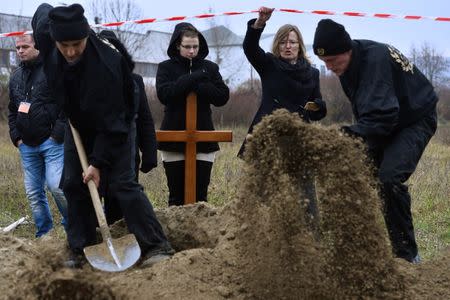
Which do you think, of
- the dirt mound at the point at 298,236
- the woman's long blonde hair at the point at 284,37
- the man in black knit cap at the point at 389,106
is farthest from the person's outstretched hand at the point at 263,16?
the dirt mound at the point at 298,236

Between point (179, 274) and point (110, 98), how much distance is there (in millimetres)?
1258

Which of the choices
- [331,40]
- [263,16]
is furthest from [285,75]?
[331,40]

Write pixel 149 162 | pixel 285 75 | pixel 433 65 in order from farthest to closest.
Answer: pixel 433 65 < pixel 285 75 < pixel 149 162

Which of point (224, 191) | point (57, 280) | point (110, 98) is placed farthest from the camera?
point (224, 191)

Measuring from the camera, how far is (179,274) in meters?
4.14

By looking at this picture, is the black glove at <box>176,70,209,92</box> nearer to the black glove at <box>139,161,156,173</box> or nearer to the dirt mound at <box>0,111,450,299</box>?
the black glove at <box>139,161,156,173</box>

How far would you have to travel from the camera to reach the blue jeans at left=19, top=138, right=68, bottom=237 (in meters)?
6.06

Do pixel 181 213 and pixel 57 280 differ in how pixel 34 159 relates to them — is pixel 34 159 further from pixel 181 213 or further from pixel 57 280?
pixel 57 280

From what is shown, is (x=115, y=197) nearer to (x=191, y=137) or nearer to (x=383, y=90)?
(x=191, y=137)

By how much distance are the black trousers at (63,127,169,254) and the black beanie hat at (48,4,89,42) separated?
82 centimetres

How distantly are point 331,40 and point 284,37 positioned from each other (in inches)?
51.7

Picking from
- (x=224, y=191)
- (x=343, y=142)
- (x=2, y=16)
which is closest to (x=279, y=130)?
(x=343, y=142)

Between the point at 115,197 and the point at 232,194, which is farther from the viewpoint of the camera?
the point at 232,194

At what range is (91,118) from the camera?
462 centimetres
